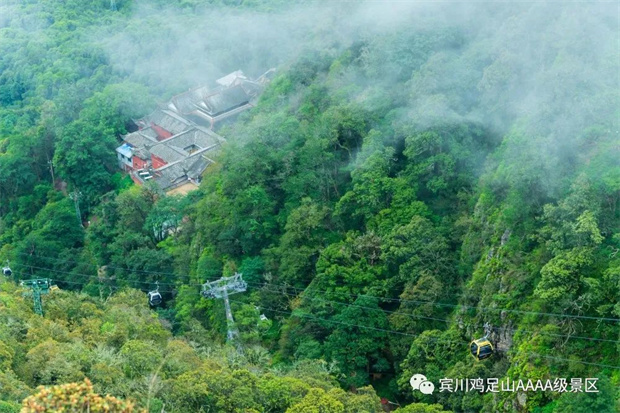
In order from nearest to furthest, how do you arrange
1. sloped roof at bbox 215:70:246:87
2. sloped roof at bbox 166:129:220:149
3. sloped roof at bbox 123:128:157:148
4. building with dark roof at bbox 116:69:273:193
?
building with dark roof at bbox 116:69:273:193 < sloped roof at bbox 166:129:220:149 < sloped roof at bbox 123:128:157:148 < sloped roof at bbox 215:70:246:87

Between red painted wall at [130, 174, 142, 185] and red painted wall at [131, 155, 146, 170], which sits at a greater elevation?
red painted wall at [131, 155, 146, 170]

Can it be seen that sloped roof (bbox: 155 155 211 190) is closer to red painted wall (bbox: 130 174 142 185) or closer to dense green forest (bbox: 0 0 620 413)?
red painted wall (bbox: 130 174 142 185)

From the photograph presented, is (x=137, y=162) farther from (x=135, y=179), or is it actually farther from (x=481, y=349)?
(x=481, y=349)

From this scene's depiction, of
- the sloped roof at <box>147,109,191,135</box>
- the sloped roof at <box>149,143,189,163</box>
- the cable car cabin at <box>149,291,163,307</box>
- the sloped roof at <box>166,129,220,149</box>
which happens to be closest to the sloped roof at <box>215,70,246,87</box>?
the sloped roof at <box>147,109,191,135</box>

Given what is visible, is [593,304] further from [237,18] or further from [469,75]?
[237,18]

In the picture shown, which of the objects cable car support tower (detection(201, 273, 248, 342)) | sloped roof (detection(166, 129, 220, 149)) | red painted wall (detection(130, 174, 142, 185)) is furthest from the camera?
sloped roof (detection(166, 129, 220, 149))

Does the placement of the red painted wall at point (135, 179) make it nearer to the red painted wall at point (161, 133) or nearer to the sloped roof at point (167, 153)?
the sloped roof at point (167, 153)

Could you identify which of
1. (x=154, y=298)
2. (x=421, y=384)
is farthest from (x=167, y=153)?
(x=421, y=384)
